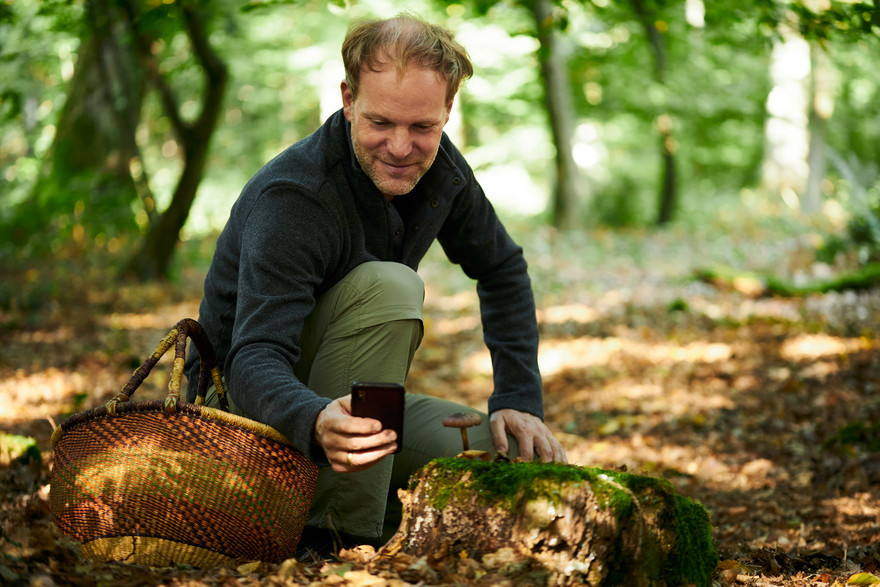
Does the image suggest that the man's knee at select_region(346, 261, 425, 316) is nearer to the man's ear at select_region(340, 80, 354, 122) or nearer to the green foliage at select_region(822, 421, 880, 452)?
the man's ear at select_region(340, 80, 354, 122)

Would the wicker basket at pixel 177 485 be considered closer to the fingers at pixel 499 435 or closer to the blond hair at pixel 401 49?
the fingers at pixel 499 435

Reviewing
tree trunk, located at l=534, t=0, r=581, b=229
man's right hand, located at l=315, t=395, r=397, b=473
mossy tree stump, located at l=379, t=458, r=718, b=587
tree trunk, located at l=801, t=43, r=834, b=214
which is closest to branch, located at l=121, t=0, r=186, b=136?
man's right hand, located at l=315, t=395, r=397, b=473

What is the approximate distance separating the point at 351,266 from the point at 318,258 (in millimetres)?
202

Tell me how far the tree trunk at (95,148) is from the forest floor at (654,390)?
98 centimetres

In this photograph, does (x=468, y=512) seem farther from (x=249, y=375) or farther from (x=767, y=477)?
(x=767, y=477)

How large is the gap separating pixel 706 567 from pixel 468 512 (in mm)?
750

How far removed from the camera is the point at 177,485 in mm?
1938

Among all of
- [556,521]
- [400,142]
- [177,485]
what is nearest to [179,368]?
[177,485]

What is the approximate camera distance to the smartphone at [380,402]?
175cm

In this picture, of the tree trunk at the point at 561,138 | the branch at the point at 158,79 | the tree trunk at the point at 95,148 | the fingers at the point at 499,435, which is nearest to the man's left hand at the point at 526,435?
the fingers at the point at 499,435

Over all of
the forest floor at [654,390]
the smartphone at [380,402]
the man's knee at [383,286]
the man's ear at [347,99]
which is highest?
the man's ear at [347,99]

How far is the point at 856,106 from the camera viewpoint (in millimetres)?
16719

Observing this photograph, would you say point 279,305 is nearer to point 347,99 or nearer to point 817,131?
point 347,99

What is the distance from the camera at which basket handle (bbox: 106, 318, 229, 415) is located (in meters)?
2.02
